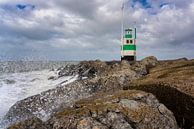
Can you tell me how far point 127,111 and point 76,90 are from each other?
9796mm

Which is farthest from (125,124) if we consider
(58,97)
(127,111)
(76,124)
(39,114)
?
(58,97)

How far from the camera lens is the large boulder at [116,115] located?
7531 millimetres

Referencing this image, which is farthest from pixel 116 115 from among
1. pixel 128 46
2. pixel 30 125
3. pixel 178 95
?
pixel 128 46

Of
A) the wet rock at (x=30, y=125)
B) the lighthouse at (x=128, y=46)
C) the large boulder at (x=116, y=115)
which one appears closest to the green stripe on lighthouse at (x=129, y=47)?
the lighthouse at (x=128, y=46)

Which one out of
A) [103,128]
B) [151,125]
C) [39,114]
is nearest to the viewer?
[103,128]

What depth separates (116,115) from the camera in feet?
25.6

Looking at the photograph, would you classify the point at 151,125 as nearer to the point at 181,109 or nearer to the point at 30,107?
the point at 181,109

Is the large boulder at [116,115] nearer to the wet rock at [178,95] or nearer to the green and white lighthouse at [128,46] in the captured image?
the wet rock at [178,95]

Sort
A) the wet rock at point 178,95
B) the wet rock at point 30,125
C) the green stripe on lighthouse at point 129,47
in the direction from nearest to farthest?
the wet rock at point 30,125 < the wet rock at point 178,95 < the green stripe on lighthouse at point 129,47

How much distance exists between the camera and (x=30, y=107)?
16.3 metres

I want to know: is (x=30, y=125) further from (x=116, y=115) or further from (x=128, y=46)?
(x=128, y=46)

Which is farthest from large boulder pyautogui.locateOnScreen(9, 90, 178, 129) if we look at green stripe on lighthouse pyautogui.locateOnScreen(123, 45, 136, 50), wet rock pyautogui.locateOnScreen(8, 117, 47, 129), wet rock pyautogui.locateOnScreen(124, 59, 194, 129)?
green stripe on lighthouse pyautogui.locateOnScreen(123, 45, 136, 50)

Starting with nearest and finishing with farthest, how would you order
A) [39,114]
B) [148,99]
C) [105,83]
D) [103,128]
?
[103,128] → [148,99] → [39,114] → [105,83]

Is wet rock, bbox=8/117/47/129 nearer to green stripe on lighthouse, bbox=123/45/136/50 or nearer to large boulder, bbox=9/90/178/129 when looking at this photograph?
large boulder, bbox=9/90/178/129
